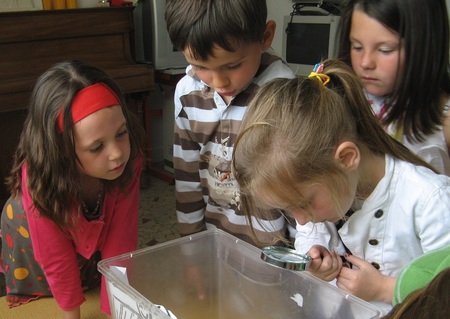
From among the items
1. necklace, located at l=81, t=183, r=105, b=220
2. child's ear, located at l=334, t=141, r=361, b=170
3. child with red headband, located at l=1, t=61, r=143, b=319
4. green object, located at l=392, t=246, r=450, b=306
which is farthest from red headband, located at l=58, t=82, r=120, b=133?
green object, located at l=392, t=246, r=450, b=306

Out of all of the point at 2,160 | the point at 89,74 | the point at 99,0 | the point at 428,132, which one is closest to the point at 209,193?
the point at 89,74

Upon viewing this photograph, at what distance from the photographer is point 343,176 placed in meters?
0.62

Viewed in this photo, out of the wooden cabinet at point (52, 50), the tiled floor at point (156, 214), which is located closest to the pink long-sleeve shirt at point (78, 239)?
the tiled floor at point (156, 214)

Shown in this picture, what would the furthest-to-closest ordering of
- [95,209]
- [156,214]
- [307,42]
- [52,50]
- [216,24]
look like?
[307,42] → [156,214] → [52,50] → [95,209] → [216,24]

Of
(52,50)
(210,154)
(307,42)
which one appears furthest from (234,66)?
(307,42)

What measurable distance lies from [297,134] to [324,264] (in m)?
0.21

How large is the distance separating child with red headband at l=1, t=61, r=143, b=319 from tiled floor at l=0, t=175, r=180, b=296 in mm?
953

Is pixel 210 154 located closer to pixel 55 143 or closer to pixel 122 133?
pixel 122 133

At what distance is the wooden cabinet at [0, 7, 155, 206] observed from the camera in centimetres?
181

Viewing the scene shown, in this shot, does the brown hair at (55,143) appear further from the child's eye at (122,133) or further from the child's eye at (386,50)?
the child's eye at (386,50)

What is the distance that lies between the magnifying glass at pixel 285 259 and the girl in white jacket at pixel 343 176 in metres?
0.03

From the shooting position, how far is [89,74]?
31.9 inches

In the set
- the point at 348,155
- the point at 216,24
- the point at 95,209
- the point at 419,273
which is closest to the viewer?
the point at 419,273

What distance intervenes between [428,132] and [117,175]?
61 cm
